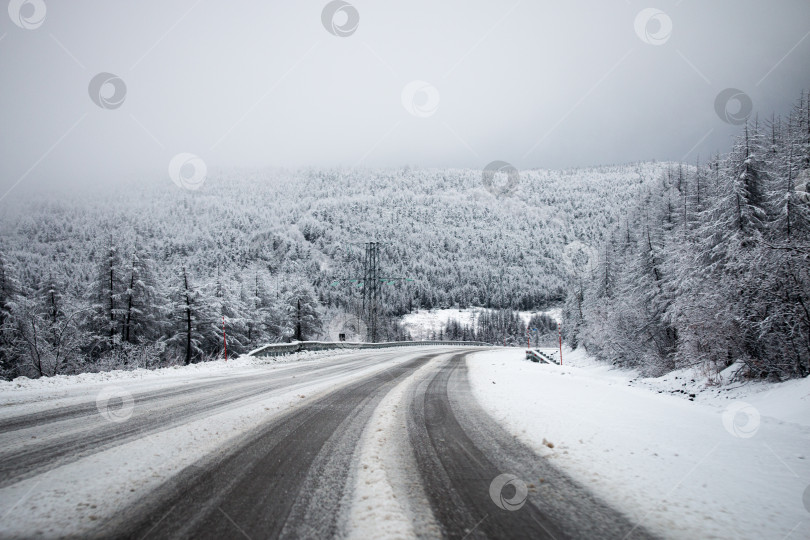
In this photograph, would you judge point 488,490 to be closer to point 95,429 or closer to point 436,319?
point 95,429

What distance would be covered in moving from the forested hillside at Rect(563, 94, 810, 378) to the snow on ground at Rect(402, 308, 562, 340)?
287 feet

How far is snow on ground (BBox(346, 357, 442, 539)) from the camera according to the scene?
8.29ft

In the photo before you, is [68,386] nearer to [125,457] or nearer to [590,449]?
[125,457]

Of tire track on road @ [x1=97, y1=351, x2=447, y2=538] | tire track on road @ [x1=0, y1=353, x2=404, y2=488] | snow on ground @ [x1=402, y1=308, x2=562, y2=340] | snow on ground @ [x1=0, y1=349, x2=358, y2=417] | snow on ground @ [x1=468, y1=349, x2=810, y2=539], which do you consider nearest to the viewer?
tire track on road @ [x1=97, y1=351, x2=447, y2=538]

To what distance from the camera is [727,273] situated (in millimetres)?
15297

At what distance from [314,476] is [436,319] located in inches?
5736

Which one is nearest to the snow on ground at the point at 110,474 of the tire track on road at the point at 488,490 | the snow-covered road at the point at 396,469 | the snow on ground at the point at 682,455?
the snow-covered road at the point at 396,469

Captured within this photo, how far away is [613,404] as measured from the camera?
714 centimetres

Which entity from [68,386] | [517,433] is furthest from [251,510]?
[68,386]

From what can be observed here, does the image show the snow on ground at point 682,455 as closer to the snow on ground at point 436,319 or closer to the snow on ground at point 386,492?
the snow on ground at point 386,492

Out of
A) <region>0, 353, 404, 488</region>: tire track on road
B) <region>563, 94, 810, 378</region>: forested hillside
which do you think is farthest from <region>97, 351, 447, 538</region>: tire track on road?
<region>563, 94, 810, 378</region>: forested hillside

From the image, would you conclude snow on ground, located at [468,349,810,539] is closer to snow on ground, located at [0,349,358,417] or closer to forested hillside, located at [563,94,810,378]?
forested hillside, located at [563,94,810,378]

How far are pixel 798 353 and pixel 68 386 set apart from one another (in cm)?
1833

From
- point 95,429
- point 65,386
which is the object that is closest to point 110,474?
point 95,429
